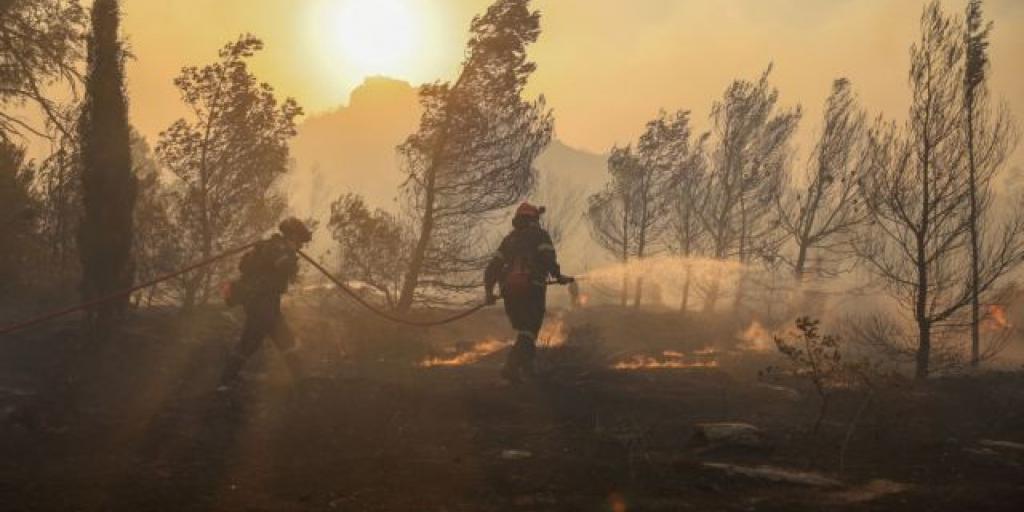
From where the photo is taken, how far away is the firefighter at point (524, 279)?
30.7 feet

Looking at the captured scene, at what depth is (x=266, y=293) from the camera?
8414 mm

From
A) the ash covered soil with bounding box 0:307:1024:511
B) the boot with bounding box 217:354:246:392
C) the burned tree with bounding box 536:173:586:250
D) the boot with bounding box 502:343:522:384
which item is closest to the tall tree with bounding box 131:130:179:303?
the ash covered soil with bounding box 0:307:1024:511

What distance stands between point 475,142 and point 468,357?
500 centimetres

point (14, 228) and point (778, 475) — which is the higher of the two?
point (14, 228)

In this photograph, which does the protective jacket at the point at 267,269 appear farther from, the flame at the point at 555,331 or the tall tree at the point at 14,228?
the flame at the point at 555,331

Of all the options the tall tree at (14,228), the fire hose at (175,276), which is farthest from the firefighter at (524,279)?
the tall tree at (14,228)

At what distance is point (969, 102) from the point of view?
12.9 metres

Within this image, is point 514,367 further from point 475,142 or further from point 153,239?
point 153,239

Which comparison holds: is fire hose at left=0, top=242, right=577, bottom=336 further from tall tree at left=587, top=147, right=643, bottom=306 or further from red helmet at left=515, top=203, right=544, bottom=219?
tall tree at left=587, top=147, right=643, bottom=306

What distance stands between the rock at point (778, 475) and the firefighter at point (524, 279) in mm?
4000

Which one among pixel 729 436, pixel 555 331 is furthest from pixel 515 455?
pixel 555 331

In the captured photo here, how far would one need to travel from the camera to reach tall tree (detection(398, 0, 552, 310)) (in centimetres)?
1614

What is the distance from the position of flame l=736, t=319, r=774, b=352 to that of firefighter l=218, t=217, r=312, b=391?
18.5 meters

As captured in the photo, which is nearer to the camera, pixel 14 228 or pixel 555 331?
pixel 14 228
